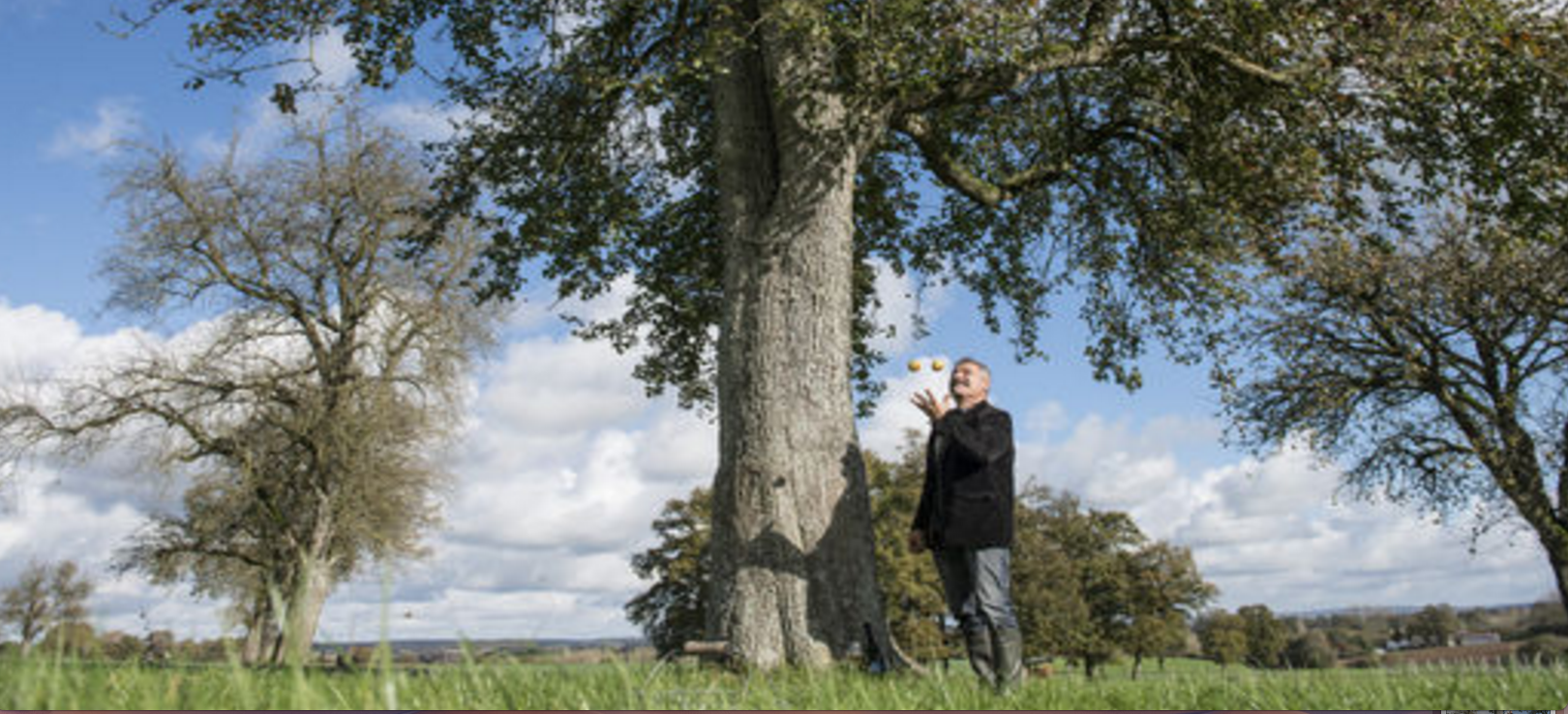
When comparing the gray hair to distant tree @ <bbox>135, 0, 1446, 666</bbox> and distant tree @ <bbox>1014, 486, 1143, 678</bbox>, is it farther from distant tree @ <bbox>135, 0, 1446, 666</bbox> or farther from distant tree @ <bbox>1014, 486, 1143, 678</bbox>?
distant tree @ <bbox>1014, 486, 1143, 678</bbox>

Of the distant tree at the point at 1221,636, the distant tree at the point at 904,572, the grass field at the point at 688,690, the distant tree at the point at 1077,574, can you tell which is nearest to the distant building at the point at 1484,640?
the grass field at the point at 688,690

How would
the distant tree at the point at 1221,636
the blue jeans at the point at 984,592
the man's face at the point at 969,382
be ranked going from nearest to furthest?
the blue jeans at the point at 984,592 < the man's face at the point at 969,382 < the distant tree at the point at 1221,636

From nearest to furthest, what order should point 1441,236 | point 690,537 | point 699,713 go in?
point 699,713, point 1441,236, point 690,537

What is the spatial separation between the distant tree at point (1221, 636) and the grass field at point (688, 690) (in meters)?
75.1

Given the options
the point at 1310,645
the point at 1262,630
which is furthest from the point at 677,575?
the point at 1262,630

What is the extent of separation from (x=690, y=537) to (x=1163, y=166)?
31757mm

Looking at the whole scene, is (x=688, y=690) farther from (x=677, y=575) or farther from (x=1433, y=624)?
(x=1433, y=624)

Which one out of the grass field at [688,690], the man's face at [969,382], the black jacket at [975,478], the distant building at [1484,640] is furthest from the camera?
the distant building at [1484,640]

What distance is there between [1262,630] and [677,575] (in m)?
55.6

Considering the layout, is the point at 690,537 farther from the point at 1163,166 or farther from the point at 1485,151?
the point at 1485,151

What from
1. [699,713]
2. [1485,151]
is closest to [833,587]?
[699,713]

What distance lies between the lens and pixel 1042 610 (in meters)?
48.1

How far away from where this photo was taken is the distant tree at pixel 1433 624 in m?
40.9

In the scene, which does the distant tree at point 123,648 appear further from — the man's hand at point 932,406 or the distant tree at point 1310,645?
the distant tree at point 1310,645
